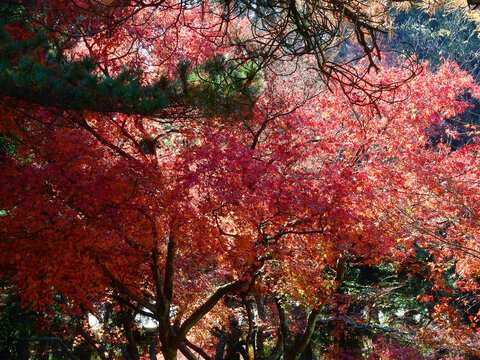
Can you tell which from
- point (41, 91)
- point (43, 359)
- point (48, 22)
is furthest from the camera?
point (43, 359)

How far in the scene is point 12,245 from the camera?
598 centimetres

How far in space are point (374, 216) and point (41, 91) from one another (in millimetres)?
5865

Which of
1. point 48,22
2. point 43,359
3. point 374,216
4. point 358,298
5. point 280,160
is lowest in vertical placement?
point 43,359

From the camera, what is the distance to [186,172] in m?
6.01

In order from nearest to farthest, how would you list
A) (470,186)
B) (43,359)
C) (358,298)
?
(470,186) < (358,298) < (43,359)

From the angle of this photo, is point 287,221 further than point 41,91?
Yes

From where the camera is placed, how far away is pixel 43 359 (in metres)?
10.8

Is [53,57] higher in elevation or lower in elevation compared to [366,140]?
lower

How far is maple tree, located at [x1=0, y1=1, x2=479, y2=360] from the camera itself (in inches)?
183

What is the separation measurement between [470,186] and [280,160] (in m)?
3.62

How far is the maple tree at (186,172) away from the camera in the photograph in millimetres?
4641

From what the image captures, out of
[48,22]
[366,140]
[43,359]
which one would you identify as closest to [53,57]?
[48,22]

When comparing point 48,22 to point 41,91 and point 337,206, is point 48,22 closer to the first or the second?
point 41,91

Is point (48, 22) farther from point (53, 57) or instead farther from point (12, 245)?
point (12, 245)
